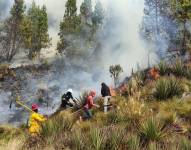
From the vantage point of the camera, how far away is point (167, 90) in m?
16.8

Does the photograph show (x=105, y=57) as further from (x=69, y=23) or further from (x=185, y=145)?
(x=185, y=145)

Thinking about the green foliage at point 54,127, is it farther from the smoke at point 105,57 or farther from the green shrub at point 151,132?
the smoke at point 105,57

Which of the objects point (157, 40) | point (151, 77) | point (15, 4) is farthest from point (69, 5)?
point (151, 77)

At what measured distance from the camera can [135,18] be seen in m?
90.6

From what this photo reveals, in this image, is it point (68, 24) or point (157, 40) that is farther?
point (68, 24)

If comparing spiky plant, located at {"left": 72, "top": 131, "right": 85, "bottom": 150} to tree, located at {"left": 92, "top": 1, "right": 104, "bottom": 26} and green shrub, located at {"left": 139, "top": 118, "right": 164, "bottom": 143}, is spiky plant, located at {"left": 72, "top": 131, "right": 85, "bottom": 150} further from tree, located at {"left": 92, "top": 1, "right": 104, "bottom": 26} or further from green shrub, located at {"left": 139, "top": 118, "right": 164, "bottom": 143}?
tree, located at {"left": 92, "top": 1, "right": 104, "bottom": 26}

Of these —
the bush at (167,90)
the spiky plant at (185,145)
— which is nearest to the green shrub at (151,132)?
the spiky plant at (185,145)

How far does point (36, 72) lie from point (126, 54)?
1799cm

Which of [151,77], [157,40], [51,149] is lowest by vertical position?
[51,149]

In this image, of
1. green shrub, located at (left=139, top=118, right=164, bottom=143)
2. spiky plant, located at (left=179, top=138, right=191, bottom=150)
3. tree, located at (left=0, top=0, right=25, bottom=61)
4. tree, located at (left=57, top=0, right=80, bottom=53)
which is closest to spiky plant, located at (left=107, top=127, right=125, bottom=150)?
green shrub, located at (left=139, top=118, right=164, bottom=143)

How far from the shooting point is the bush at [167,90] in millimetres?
16750

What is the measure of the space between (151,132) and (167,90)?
18.9 ft

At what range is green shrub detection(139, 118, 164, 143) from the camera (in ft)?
36.9

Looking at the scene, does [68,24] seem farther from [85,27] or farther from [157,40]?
[157,40]
